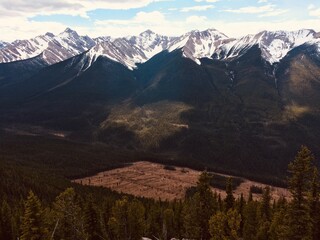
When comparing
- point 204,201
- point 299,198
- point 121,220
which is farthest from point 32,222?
point 121,220

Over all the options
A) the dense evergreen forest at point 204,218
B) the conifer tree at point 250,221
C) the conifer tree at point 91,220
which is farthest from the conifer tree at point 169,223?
the conifer tree at point 91,220

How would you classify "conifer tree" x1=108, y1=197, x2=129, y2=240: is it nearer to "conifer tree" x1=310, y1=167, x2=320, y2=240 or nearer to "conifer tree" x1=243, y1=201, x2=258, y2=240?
"conifer tree" x1=243, y1=201, x2=258, y2=240

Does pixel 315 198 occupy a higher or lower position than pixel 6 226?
higher

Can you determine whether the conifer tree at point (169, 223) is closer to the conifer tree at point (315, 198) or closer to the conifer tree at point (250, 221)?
the conifer tree at point (250, 221)

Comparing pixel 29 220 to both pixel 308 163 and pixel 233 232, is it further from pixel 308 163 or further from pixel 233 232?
pixel 308 163

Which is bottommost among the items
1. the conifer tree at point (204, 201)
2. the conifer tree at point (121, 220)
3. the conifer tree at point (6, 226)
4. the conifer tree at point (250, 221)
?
the conifer tree at point (6, 226)

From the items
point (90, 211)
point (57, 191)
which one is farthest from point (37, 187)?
point (90, 211)

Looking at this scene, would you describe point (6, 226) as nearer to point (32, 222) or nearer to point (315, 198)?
point (32, 222)

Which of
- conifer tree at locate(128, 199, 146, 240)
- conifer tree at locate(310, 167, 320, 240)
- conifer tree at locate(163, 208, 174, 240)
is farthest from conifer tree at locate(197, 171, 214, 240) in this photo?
conifer tree at locate(163, 208, 174, 240)
